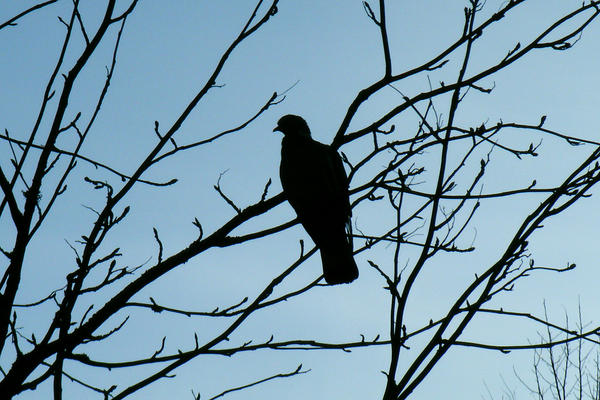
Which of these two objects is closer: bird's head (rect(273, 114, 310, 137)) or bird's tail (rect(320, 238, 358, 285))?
bird's tail (rect(320, 238, 358, 285))

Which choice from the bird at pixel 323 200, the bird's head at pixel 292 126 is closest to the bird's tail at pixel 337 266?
the bird at pixel 323 200

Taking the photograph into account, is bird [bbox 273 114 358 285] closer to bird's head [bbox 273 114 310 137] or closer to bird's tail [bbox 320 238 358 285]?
bird's tail [bbox 320 238 358 285]

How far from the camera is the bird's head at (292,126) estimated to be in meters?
5.68

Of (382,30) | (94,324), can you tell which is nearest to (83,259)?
(94,324)

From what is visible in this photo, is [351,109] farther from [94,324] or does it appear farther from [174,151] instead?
[94,324]

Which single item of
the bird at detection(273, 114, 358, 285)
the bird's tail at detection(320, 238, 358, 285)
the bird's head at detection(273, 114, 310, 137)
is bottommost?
the bird's tail at detection(320, 238, 358, 285)

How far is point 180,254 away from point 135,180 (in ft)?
1.05

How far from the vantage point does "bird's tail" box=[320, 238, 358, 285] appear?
15.1 ft

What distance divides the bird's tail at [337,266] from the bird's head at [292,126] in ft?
4.03

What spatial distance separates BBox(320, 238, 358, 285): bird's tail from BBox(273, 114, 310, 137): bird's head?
123cm

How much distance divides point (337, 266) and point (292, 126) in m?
1.47

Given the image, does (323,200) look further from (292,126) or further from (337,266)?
(292,126)

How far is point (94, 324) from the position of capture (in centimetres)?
253

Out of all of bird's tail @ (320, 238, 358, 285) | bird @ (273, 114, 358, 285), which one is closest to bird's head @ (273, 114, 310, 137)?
bird @ (273, 114, 358, 285)
